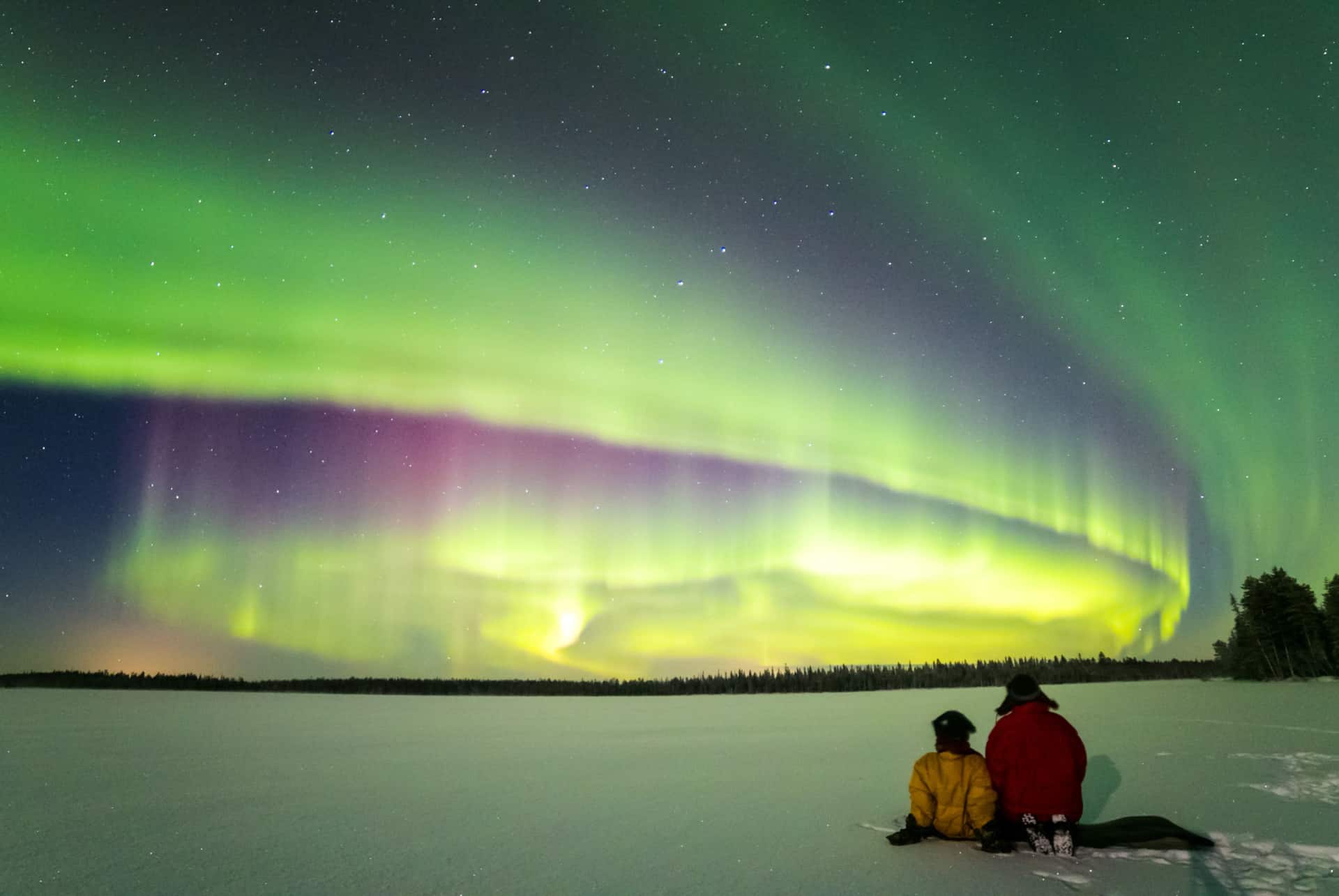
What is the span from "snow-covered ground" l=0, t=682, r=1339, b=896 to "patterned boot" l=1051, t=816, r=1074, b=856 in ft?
0.73

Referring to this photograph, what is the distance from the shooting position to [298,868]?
7.84 meters

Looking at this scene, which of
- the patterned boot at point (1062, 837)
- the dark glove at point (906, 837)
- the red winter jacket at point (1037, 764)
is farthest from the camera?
the dark glove at point (906, 837)

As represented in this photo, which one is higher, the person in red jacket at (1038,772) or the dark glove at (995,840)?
the person in red jacket at (1038,772)

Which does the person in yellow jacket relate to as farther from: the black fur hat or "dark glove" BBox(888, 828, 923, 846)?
the black fur hat

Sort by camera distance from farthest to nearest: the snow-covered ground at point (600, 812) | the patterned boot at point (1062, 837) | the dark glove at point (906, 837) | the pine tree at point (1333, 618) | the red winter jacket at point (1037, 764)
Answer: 1. the pine tree at point (1333, 618)
2. the dark glove at point (906, 837)
3. the red winter jacket at point (1037, 764)
4. the patterned boot at point (1062, 837)
5. the snow-covered ground at point (600, 812)

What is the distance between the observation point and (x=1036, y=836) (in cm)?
817

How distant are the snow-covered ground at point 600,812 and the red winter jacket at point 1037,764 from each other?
529 millimetres

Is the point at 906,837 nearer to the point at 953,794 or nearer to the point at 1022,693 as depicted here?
the point at 953,794

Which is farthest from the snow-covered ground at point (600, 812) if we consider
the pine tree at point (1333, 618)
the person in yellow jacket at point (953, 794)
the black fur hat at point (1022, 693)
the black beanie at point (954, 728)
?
the pine tree at point (1333, 618)

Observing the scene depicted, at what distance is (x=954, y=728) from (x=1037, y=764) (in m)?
0.87

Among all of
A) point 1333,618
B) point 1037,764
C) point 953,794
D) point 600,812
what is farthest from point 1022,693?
point 1333,618

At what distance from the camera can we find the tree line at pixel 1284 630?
59.8 m

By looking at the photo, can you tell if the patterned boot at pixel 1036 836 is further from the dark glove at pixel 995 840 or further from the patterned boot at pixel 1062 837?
the dark glove at pixel 995 840

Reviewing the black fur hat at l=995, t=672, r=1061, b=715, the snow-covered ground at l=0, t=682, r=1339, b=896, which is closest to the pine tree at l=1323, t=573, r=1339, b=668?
the snow-covered ground at l=0, t=682, r=1339, b=896
